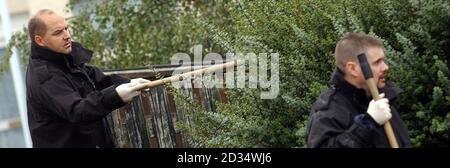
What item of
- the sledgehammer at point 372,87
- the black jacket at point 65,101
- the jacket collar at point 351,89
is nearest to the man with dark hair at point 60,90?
the black jacket at point 65,101

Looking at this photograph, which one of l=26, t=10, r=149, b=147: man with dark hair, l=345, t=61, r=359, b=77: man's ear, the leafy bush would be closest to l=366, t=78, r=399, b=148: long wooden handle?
l=345, t=61, r=359, b=77: man's ear

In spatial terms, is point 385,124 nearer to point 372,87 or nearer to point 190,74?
point 372,87

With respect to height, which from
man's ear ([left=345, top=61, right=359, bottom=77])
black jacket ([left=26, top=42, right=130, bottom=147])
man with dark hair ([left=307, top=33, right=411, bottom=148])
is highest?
man's ear ([left=345, top=61, right=359, bottom=77])

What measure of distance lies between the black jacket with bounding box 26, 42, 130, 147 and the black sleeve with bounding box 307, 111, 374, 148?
1.70 metres

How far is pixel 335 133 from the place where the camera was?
10.6 ft

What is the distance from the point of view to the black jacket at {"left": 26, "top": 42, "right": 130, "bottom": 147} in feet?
15.4

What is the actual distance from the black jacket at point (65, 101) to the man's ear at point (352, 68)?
173cm

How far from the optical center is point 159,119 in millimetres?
5742

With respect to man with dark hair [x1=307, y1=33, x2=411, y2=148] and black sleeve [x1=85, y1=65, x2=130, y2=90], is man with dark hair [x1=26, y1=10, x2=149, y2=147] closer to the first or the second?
black sleeve [x1=85, y1=65, x2=130, y2=90]

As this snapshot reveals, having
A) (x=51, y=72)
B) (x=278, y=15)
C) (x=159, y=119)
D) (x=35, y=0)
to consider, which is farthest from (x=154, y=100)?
(x=35, y=0)

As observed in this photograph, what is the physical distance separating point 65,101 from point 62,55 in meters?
0.37

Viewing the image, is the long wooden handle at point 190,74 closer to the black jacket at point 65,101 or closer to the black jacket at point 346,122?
the black jacket at point 65,101

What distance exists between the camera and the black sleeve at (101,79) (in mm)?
5262
